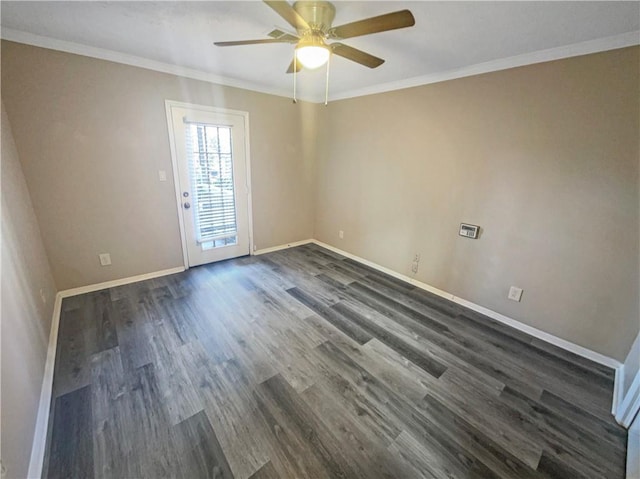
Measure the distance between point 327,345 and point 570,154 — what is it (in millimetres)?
2507

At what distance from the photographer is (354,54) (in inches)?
73.8

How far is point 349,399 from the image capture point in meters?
1.70

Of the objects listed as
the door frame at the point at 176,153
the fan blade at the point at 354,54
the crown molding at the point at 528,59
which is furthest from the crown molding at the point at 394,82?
the fan blade at the point at 354,54

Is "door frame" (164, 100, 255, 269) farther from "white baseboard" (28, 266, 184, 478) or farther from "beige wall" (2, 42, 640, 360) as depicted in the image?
"white baseboard" (28, 266, 184, 478)

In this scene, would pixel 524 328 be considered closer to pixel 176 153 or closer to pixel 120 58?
pixel 176 153

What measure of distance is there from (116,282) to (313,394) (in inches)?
105

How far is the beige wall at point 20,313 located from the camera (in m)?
1.12

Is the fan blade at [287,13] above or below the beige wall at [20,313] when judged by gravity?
above

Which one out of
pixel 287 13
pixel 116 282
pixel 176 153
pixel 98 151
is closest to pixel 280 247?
pixel 176 153

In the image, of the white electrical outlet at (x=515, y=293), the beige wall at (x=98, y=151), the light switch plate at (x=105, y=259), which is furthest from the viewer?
the light switch plate at (x=105, y=259)

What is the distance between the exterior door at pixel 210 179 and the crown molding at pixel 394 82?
13.7 inches

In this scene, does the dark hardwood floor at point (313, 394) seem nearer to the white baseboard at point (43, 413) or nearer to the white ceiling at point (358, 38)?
the white baseboard at point (43, 413)

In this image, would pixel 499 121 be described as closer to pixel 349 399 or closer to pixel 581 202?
pixel 581 202

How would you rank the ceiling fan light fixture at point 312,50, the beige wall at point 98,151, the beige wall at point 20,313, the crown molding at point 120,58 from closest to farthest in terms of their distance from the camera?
the beige wall at point 20,313
the ceiling fan light fixture at point 312,50
the crown molding at point 120,58
the beige wall at point 98,151
